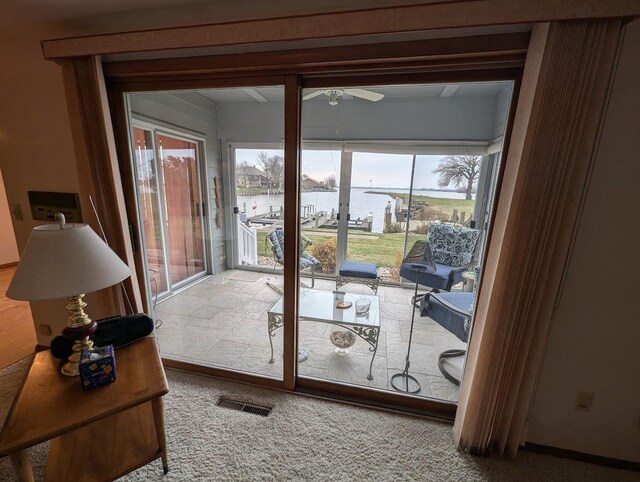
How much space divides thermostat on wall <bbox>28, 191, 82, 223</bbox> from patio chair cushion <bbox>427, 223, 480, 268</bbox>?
3.08 m

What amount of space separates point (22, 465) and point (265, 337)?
167cm

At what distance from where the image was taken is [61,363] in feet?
4.01

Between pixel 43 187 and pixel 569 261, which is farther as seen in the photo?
pixel 43 187

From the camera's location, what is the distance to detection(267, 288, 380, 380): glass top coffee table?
2049mm

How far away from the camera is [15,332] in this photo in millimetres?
2416

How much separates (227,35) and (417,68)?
94 cm

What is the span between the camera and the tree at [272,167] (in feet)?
6.29

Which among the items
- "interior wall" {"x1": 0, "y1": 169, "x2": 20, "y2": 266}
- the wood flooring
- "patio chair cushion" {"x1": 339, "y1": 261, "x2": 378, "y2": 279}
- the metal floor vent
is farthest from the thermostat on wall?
"interior wall" {"x1": 0, "y1": 169, "x2": 20, "y2": 266}

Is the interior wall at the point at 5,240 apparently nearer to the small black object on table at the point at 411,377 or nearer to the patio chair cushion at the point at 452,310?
the small black object on table at the point at 411,377

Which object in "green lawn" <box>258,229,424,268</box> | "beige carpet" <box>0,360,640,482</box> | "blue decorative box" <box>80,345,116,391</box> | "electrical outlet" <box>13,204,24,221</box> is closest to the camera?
"blue decorative box" <box>80,345,116,391</box>

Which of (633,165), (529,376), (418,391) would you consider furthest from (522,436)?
(633,165)

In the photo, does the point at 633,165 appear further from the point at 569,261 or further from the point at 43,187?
the point at 43,187

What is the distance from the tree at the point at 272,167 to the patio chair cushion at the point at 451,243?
1.86 meters

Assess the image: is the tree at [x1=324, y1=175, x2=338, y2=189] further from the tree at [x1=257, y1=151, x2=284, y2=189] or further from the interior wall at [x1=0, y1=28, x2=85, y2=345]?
the interior wall at [x1=0, y1=28, x2=85, y2=345]
